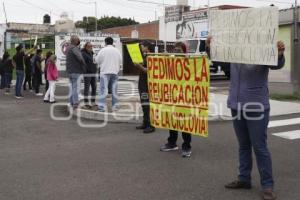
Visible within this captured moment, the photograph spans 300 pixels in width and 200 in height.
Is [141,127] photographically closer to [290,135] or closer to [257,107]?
[290,135]

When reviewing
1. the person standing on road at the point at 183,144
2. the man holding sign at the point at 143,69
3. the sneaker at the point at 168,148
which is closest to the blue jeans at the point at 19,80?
the man holding sign at the point at 143,69

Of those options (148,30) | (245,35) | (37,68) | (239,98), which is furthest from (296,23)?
(148,30)

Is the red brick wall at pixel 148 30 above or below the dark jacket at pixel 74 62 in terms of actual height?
above

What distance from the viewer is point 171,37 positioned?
4591cm

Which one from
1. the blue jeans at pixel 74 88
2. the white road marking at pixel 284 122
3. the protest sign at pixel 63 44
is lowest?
the white road marking at pixel 284 122

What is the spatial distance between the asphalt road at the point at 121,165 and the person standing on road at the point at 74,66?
2391 millimetres

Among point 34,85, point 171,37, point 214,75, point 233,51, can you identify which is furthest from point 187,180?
point 171,37

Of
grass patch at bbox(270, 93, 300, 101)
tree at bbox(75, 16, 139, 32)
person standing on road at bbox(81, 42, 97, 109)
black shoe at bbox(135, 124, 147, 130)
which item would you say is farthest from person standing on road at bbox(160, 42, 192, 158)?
tree at bbox(75, 16, 139, 32)

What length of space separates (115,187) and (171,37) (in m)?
40.6

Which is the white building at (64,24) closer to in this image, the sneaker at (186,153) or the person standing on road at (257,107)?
the sneaker at (186,153)

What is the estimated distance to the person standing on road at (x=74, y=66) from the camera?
41.7ft

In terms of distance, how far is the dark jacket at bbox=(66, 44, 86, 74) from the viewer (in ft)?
41.7

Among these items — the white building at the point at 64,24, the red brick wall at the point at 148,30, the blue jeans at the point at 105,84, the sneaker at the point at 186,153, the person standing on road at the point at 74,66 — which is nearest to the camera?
the sneaker at the point at 186,153

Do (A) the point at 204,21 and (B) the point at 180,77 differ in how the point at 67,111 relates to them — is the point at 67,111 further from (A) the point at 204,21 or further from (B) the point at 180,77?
(A) the point at 204,21
